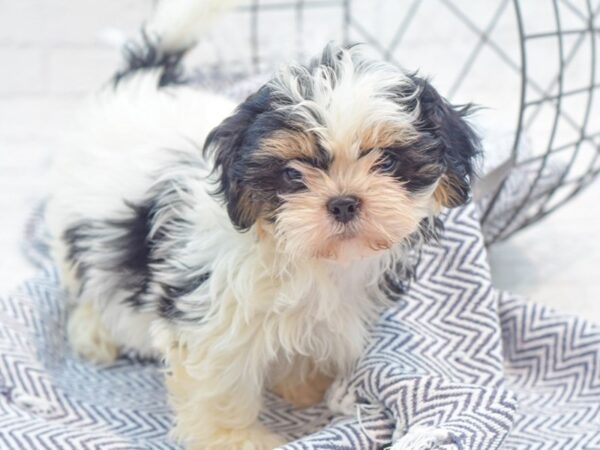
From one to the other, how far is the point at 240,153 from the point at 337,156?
0.15 metres

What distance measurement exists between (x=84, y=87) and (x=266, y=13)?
72 cm

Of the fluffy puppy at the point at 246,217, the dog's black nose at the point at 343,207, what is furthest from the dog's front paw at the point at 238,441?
the dog's black nose at the point at 343,207

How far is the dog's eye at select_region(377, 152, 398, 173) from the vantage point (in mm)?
1565

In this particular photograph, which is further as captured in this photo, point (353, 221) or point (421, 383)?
point (421, 383)

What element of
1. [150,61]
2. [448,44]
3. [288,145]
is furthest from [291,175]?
[448,44]

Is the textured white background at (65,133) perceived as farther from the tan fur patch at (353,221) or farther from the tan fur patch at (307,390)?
the tan fur patch at (353,221)

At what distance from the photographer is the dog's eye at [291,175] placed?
1555 millimetres

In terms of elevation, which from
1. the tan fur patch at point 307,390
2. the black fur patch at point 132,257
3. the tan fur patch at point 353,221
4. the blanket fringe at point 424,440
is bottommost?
the tan fur patch at point 307,390

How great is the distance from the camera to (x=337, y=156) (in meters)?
1.54

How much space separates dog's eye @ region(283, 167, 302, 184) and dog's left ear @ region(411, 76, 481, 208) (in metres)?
0.20

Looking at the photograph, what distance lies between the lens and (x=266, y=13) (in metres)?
3.80

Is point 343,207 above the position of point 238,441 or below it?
above

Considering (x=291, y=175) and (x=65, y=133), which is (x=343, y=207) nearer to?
(x=291, y=175)

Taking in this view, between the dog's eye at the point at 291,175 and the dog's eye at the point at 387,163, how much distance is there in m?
0.12
